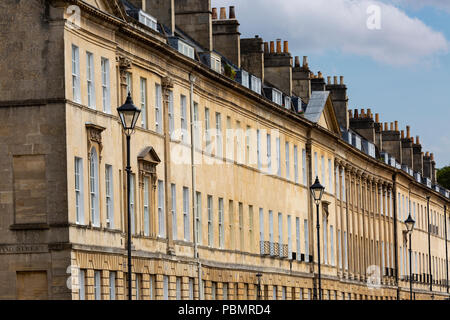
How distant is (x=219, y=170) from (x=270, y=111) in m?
11.2

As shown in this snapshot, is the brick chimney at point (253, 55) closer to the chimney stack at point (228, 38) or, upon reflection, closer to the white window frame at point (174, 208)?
the chimney stack at point (228, 38)

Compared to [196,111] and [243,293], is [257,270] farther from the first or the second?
[196,111]

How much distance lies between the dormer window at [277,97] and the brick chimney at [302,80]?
10444 mm

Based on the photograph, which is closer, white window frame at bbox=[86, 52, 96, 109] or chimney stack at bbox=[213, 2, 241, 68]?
white window frame at bbox=[86, 52, 96, 109]

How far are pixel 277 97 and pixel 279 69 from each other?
8.24 metres

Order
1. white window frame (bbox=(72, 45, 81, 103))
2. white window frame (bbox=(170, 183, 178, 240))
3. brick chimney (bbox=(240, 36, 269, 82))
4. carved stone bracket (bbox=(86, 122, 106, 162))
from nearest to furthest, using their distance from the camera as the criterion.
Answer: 1. white window frame (bbox=(72, 45, 81, 103))
2. carved stone bracket (bbox=(86, 122, 106, 162))
3. white window frame (bbox=(170, 183, 178, 240))
4. brick chimney (bbox=(240, 36, 269, 82))

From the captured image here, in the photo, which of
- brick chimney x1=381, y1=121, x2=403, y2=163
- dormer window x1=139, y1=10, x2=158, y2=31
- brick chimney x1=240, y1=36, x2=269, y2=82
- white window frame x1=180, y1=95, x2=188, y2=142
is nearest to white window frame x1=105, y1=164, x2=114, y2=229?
dormer window x1=139, y1=10, x2=158, y2=31

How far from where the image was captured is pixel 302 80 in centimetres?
9212

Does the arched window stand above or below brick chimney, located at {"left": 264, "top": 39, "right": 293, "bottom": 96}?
below

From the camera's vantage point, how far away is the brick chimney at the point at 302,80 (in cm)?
Result: 9119

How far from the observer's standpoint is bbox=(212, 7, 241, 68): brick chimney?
7506 centimetres

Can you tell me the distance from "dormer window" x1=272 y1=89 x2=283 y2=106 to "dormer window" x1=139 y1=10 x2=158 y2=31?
2132 cm

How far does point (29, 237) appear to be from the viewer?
4459 centimetres

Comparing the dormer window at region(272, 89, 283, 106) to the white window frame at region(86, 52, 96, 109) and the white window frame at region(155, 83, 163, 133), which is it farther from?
the white window frame at region(86, 52, 96, 109)
